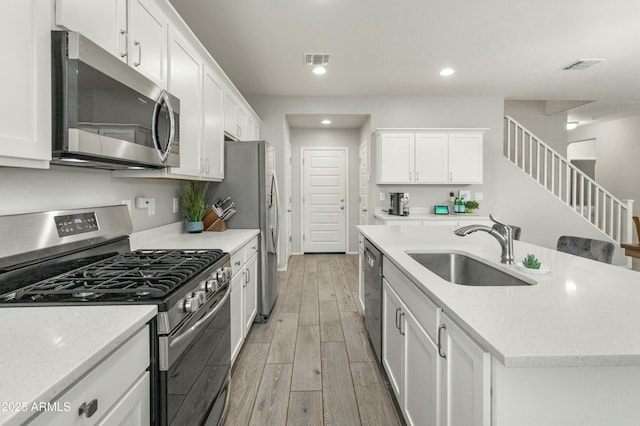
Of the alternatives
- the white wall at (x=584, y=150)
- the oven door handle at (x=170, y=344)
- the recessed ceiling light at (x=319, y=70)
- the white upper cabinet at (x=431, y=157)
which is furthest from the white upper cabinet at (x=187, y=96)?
the white wall at (x=584, y=150)

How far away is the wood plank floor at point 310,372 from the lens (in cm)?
188

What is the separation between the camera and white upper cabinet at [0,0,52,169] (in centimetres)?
97

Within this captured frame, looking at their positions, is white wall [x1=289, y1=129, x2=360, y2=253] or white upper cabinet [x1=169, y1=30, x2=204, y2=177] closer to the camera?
white upper cabinet [x1=169, y1=30, x2=204, y2=177]

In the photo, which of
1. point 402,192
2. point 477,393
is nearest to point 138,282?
point 477,393

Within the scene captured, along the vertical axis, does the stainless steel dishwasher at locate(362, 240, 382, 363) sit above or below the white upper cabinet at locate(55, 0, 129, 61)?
below

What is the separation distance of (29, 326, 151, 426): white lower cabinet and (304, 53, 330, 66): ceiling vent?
10.8ft

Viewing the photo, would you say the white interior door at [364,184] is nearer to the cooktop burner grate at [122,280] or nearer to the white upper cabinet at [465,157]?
the white upper cabinet at [465,157]

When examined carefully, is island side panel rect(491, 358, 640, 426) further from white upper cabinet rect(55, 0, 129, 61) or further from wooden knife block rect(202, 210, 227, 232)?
wooden knife block rect(202, 210, 227, 232)

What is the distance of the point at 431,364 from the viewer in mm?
1268

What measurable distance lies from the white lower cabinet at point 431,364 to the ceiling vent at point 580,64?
364cm

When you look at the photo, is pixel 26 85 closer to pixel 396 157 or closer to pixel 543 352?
pixel 543 352

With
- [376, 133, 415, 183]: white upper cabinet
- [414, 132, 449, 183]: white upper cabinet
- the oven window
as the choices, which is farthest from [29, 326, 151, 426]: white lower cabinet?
[414, 132, 449, 183]: white upper cabinet

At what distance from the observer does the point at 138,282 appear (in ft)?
4.16

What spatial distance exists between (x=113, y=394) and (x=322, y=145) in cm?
598
